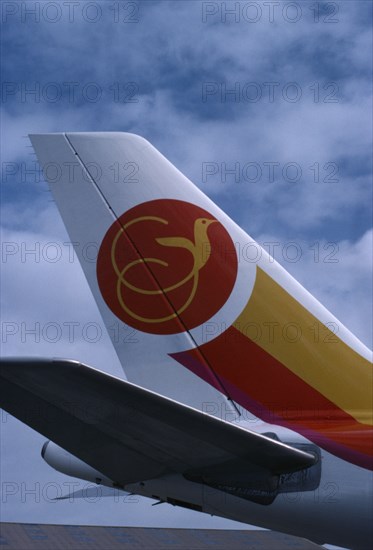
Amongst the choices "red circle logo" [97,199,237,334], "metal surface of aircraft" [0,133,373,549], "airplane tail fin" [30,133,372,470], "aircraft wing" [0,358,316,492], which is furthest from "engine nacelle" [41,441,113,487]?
"red circle logo" [97,199,237,334]

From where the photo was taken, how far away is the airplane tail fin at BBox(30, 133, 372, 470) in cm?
806

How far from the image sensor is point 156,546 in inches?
1751

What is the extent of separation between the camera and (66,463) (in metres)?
8.04

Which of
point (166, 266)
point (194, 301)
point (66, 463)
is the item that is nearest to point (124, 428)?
point (66, 463)

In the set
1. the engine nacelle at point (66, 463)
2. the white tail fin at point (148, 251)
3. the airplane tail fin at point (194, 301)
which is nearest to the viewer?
the engine nacelle at point (66, 463)

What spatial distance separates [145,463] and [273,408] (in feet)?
6.49

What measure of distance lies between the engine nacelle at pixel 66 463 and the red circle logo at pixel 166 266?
161cm

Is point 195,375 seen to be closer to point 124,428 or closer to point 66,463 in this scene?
point 66,463

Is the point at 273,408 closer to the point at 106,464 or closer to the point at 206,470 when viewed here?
the point at 206,470

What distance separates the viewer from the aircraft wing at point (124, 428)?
515 cm

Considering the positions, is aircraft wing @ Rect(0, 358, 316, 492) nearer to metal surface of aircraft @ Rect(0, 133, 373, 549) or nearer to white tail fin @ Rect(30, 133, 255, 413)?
metal surface of aircraft @ Rect(0, 133, 373, 549)

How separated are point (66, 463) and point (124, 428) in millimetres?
2366

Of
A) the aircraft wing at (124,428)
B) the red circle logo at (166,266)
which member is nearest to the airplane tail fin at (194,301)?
the red circle logo at (166,266)

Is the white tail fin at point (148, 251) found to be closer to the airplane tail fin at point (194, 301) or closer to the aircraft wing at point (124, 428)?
the airplane tail fin at point (194, 301)
